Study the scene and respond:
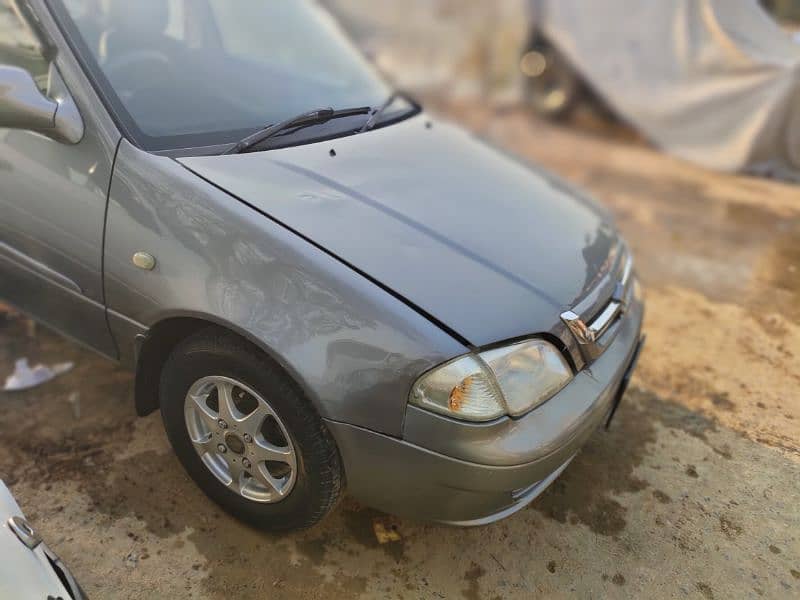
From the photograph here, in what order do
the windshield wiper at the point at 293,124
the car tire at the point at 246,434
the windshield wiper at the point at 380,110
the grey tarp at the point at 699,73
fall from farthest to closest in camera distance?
the grey tarp at the point at 699,73
the windshield wiper at the point at 380,110
the windshield wiper at the point at 293,124
the car tire at the point at 246,434

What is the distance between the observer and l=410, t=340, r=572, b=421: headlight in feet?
5.50

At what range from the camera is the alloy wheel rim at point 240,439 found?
1.89 m

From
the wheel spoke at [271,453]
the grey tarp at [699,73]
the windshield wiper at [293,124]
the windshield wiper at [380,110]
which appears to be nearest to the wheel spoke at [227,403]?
the wheel spoke at [271,453]

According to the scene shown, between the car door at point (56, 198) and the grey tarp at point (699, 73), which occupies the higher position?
the car door at point (56, 198)

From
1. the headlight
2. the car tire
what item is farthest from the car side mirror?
the headlight

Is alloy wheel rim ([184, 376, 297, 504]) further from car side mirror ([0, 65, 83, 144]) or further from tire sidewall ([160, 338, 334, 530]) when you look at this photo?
car side mirror ([0, 65, 83, 144])

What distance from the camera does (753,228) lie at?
4.50m

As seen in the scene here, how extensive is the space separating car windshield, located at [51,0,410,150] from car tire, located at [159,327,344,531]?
727mm

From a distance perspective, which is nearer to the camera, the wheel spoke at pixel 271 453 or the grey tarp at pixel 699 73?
the wheel spoke at pixel 271 453

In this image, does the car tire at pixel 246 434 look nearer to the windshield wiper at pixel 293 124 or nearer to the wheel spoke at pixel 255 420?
the wheel spoke at pixel 255 420

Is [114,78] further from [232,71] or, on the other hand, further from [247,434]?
[247,434]

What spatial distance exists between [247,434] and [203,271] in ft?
1.68

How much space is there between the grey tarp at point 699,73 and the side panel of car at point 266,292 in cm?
490

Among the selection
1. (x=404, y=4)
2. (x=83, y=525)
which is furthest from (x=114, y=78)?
(x=404, y=4)
